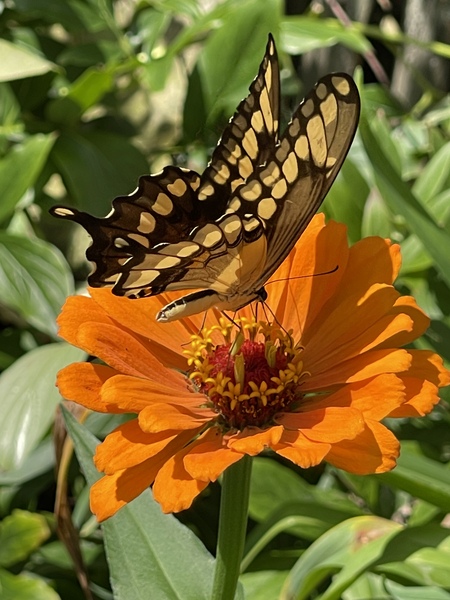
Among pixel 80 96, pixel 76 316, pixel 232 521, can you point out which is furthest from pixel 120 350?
pixel 80 96

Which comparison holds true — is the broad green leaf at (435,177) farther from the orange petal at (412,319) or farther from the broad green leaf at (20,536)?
the broad green leaf at (20,536)

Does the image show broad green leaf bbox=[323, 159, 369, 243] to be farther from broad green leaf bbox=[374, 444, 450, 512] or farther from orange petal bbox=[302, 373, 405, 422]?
orange petal bbox=[302, 373, 405, 422]

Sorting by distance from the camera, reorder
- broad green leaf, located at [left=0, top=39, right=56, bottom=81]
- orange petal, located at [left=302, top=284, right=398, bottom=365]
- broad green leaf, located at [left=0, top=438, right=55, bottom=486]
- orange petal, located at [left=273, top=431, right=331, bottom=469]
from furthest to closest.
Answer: broad green leaf, located at [left=0, top=39, right=56, bottom=81] < broad green leaf, located at [left=0, top=438, right=55, bottom=486] < orange petal, located at [left=302, top=284, right=398, bottom=365] < orange petal, located at [left=273, top=431, right=331, bottom=469]

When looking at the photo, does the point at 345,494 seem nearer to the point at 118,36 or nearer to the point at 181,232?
the point at 181,232

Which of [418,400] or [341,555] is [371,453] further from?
[341,555]

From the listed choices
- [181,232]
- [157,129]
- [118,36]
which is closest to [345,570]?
[181,232]

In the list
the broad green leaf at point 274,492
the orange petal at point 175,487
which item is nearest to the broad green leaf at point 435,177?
the broad green leaf at point 274,492

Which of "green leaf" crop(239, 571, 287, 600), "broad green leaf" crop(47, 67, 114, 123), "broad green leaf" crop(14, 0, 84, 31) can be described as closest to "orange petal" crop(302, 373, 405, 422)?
"green leaf" crop(239, 571, 287, 600)
